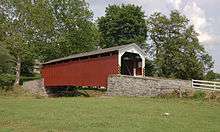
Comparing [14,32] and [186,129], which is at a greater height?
[14,32]

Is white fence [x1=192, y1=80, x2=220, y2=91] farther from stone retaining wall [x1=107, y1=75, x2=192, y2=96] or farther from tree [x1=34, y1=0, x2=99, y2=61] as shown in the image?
tree [x1=34, y1=0, x2=99, y2=61]

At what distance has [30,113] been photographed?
63.7 feet

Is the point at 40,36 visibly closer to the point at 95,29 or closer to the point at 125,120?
the point at 95,29

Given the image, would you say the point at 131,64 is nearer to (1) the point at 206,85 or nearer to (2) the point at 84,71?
(2) the point at 84,71

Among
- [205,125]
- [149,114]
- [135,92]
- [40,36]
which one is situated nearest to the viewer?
[205,125]

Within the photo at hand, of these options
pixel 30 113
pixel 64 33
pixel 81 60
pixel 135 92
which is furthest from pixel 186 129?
pixel 64 33

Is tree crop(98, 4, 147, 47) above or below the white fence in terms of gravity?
above

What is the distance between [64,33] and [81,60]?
2312 cm

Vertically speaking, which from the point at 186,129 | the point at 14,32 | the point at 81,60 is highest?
the point at 14,32

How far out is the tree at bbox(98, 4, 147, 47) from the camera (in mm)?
65438

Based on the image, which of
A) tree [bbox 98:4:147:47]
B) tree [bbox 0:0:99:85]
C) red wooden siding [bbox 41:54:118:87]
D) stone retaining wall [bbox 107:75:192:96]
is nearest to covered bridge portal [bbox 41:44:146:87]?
red wooden siding [bbox 41:54:118:87]

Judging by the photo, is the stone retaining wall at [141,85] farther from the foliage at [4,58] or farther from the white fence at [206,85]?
the foliage at [4,58]

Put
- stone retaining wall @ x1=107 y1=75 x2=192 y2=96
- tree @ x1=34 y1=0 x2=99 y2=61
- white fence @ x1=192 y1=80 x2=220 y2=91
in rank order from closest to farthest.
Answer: white fence @ x1=192 y1=80 x2=220 y2=91 < stone retaining wall @ x1=107 y1=75 x2=192 y2=96 < tree @ x1=34 y1=0 x2=99 y2=61

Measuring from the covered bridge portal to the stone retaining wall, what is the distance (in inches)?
76.9
